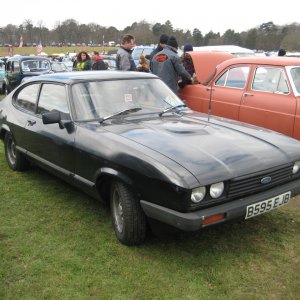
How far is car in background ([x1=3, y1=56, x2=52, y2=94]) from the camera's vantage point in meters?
15.2

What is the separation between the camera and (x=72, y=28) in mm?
89875

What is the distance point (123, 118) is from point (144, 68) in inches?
Result: 221

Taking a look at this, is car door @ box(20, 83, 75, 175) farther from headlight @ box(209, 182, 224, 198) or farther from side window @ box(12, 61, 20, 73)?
side window @ box(12, 61, 20, 73)

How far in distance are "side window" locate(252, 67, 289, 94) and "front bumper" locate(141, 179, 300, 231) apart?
2.90m

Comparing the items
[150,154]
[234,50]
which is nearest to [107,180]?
[150,154]

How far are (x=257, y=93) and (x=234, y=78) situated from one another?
26.4 inches

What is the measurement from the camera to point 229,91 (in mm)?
Answer: 6695

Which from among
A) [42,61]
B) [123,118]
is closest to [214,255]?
[123,118]

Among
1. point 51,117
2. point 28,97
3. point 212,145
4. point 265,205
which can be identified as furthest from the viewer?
point 28,97

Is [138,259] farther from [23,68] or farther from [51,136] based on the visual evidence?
[23,68]

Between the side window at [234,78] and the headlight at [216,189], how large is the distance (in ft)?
12.2

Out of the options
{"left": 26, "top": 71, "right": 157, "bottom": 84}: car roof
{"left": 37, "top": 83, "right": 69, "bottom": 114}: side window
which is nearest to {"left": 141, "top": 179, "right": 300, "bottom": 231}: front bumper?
{"left": 37, "top": 83, "right": 69, "bottom": 114}: side window

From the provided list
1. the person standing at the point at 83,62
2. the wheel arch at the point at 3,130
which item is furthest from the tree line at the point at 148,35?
the wheel arch at the point at 3,130

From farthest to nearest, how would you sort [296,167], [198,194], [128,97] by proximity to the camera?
1. [128,97]
2. [296,167]
3. [198,194]
